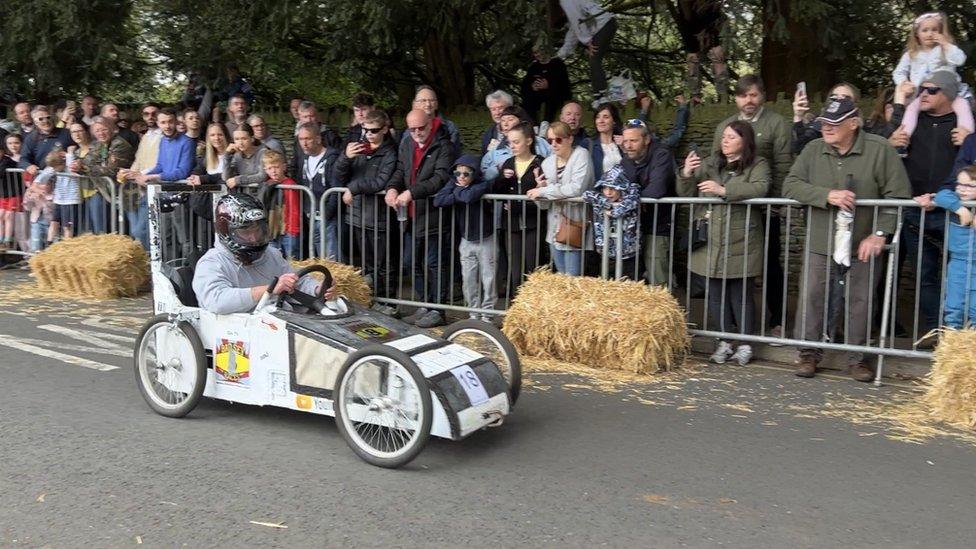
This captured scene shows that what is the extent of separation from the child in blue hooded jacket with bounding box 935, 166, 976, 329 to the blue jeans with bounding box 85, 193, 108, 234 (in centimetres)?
976

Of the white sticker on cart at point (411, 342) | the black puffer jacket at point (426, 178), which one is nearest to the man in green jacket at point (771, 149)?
the black puffer jacket at point (426, 178)

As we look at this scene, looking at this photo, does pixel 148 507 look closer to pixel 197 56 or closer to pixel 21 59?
pixel 197 56

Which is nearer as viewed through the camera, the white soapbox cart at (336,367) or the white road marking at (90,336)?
the white soapbox cart at (336,367)

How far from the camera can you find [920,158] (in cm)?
798

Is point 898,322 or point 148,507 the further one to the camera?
point 898,322

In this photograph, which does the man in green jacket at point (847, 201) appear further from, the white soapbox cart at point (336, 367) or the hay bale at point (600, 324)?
the white soapbox cart at point (336, 367)

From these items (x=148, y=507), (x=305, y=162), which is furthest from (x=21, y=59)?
(x=148, y=507)

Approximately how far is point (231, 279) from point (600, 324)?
9.36 feet

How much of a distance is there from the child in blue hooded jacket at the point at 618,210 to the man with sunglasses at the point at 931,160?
7.25 feet

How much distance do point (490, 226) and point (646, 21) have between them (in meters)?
5.69

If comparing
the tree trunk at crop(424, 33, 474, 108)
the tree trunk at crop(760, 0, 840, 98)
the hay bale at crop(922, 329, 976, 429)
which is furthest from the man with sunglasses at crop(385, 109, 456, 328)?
the hay bale at crop(922, 329, 976, 429)

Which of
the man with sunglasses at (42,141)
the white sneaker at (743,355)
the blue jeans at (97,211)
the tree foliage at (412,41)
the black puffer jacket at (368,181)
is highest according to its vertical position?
the tree foliage at (412,41)

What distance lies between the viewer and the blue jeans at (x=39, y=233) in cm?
1284

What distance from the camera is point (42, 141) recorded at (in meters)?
13.2
